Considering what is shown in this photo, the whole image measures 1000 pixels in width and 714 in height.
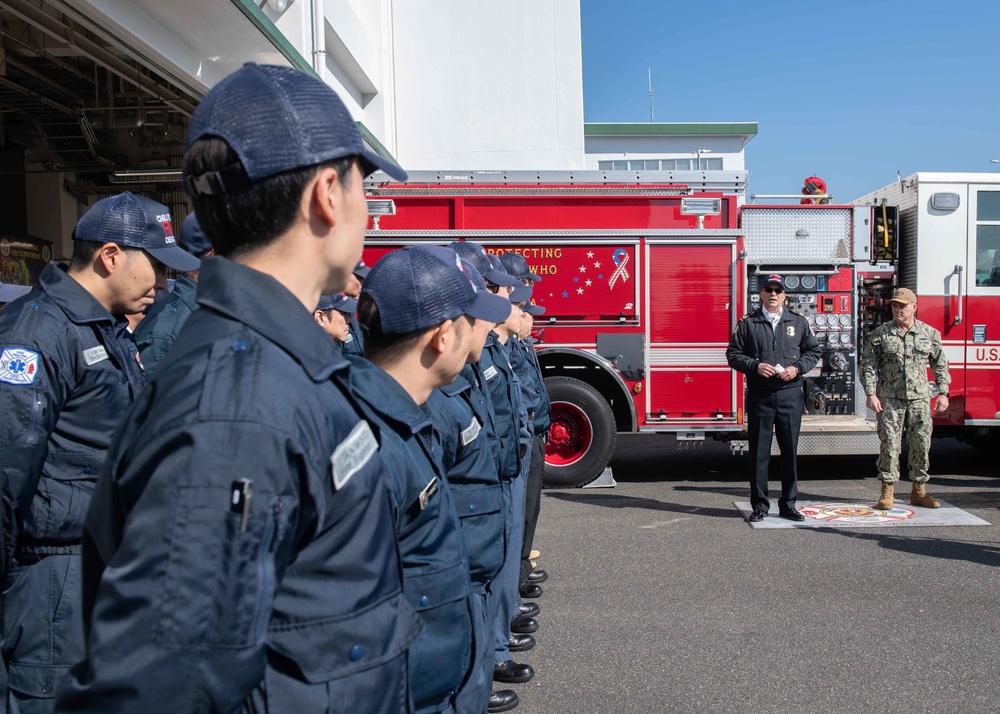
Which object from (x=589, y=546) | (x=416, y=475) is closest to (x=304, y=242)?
(x=416, y=475)

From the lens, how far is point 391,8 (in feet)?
65.0

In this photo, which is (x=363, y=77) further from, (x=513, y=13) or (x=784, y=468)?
(x=784, y=468)

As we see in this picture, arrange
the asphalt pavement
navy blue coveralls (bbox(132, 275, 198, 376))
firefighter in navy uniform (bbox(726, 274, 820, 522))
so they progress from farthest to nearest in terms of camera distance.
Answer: firefighter in navy uniform (bbox(726, 274, 820, 522))
the asphalt pavement
navy blue coveralls (bbox(132, 275, 198, 376))

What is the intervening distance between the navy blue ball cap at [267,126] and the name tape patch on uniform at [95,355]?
4.70 ft

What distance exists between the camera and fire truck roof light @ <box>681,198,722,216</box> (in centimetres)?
876

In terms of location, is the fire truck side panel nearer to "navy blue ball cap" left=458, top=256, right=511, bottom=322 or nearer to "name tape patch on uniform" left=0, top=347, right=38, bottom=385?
"navy blue ball cap" left=458, top=256, right=511, bottom=322

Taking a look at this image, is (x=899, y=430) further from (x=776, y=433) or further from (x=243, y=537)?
(x=243, y=537)

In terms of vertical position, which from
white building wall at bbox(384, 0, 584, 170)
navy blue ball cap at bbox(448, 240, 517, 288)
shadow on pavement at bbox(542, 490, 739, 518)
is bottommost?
shadow on pavement at bbox(542, 490, 739, 518)

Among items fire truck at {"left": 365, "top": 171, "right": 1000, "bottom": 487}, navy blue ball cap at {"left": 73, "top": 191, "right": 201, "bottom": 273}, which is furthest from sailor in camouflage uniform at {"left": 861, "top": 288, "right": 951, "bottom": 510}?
navy blue ball cap at {"left": 73, "top": 191, "right": 201, "bottom": 273}

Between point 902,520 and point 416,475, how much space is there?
644 cm

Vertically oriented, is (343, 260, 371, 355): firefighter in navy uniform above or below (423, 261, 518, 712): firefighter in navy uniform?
above

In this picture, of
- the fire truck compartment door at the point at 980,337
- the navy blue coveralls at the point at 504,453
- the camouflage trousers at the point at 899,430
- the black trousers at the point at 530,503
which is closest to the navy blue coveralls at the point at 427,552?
the navy blue coveralls at the point at 504,453

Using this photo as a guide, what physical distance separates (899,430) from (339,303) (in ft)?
17.5

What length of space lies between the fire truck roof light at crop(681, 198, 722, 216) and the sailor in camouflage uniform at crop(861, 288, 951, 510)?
1.99 meters
